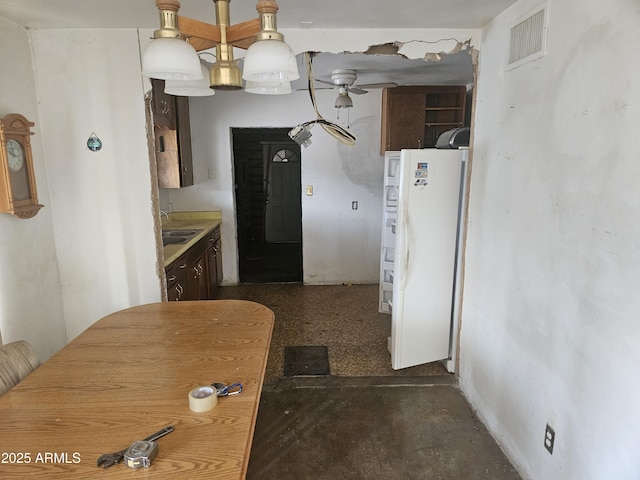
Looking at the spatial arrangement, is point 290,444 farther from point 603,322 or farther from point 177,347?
point 603,322

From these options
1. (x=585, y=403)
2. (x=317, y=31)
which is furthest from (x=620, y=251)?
(x=317, y=31)

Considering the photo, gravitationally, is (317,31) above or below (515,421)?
above

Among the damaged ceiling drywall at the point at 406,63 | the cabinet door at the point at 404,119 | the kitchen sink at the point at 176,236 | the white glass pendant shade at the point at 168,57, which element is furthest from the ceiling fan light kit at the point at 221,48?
the cabinet door at the point at 404,119

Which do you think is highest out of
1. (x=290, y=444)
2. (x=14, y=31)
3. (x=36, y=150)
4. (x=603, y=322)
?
(x=14, y=31)

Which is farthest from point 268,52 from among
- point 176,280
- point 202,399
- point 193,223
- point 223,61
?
point 193,223

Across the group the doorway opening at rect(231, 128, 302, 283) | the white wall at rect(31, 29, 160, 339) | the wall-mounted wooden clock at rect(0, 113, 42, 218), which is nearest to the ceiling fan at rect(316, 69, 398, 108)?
the white wall at rect(31, 29, 160, 339)

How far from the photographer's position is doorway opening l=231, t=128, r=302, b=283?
7055mm

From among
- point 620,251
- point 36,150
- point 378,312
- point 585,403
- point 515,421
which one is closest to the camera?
point 620,251

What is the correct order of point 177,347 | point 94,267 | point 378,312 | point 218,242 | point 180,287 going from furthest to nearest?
point 218,242
point 378,312
point 180,287
point 94,267
point 177,347

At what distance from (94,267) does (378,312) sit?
272cm

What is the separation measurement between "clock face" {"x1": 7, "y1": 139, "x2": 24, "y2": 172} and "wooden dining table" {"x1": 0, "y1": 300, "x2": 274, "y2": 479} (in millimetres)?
1102

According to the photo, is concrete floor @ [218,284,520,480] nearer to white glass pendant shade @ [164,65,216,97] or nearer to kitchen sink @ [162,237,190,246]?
kitchen sink @ [162,237,190,246]

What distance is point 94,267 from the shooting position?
276cm

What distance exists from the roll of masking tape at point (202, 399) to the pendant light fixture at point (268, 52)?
1005 millimetres
